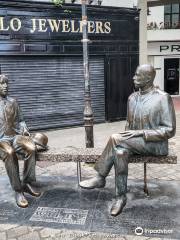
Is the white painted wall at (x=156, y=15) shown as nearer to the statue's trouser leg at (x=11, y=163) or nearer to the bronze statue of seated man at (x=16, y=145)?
the bronze statue of seated man at (x=16, y=145)

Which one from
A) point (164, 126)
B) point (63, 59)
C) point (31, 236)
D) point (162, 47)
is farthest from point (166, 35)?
point (31, 236)

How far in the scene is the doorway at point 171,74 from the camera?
21109 mm

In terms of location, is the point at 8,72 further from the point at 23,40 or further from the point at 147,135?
the point at 147,135

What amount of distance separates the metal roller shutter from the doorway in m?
10.1

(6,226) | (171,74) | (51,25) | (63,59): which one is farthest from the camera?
(171,74)

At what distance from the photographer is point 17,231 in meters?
4.54

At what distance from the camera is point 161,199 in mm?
5277

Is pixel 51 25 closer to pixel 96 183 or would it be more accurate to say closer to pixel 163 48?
pixel 96 183

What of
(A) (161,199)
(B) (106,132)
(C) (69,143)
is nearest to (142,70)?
(A) (161,199)

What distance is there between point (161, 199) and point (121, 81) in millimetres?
7387

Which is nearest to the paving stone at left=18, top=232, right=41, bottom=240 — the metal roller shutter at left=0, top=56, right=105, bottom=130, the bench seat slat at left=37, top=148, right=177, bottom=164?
the bench seat slat at left=37, top=148, right=177, bottom=164

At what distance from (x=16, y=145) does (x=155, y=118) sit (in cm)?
207

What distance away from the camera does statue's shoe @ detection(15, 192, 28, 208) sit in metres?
5.16

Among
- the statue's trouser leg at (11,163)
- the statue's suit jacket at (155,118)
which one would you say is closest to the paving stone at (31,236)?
the statue's trouser leg at (11,163)
